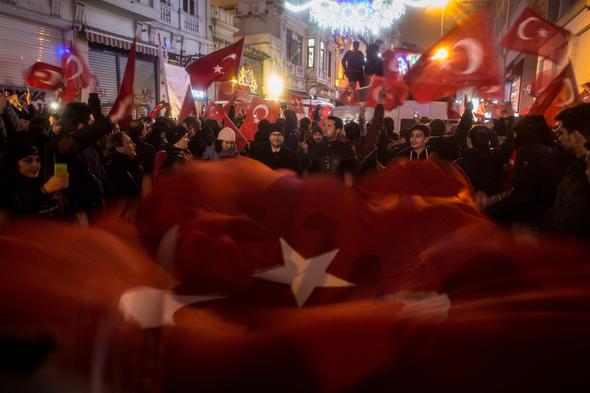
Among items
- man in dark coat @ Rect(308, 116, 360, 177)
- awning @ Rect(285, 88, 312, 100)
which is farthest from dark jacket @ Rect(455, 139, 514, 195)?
awning @ Rect(285, 88, 312, 100)

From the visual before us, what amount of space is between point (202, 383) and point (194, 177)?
1.63 metres

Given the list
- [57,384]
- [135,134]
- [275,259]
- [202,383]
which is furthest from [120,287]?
[135,134]

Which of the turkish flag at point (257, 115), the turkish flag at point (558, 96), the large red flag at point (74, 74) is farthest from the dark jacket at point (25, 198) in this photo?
the turkish flag at point (257, 115)

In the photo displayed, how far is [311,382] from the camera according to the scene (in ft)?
6.11

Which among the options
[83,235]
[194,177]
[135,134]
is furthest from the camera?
[135,134]

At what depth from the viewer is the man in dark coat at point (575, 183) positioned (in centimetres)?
277

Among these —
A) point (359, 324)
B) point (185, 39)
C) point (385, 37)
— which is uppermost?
point (385, 37)

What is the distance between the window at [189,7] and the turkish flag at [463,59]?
21456 millimetres

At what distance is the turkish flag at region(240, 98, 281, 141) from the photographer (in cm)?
1001

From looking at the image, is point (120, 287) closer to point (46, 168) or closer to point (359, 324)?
point (359, 324)

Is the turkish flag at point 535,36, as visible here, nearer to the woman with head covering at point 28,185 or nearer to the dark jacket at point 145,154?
the dark jacket at point 145,154

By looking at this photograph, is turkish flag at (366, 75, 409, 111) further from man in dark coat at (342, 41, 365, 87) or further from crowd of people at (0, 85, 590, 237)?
man in dark coat at (342, 41, 365, 87)

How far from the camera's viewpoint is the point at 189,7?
2469 centimetres

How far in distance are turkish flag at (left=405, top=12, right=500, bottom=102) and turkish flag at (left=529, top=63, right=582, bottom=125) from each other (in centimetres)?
67
